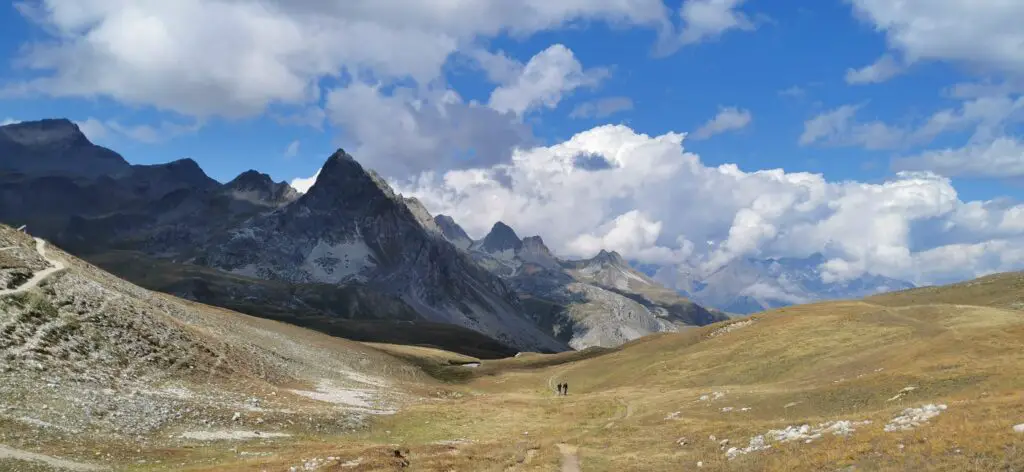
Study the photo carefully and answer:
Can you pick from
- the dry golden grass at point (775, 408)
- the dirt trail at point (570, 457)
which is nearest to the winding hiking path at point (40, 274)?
the dry golden grass at point (775, 408)

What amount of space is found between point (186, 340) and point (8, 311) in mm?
17652

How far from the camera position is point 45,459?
97.3ft

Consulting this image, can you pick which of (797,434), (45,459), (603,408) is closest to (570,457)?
(797,434)

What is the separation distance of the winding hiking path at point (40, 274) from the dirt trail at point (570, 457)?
146ft

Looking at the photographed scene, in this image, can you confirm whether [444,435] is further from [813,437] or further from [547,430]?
[813,437]

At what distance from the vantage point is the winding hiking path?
50.6m

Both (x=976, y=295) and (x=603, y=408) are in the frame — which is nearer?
(x=603, y=408)

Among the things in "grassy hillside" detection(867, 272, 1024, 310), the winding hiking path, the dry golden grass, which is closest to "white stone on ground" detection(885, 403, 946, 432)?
the dry golden grass

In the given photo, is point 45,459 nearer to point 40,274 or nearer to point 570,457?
point 570,457

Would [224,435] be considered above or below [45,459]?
below

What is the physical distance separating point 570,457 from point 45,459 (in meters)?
27.9

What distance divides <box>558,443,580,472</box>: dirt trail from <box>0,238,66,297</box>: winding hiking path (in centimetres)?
4463

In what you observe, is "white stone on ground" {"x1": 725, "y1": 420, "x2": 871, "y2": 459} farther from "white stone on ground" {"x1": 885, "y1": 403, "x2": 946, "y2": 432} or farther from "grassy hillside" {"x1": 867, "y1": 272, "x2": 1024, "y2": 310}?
"grassy hillside" {"x1": 867, "y1": 272, "x2": 1024, "y2": 310}

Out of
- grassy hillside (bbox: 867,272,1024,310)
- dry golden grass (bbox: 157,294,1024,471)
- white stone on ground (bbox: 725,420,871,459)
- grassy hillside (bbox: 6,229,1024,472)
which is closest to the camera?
dry golden grass (bbox: 157,294,1024,471)
